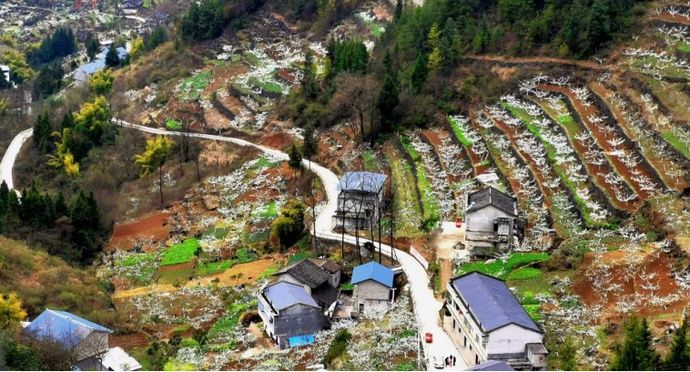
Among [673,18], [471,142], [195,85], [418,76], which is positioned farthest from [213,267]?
[195,85]

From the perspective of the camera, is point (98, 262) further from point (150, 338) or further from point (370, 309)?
point (370, 309)

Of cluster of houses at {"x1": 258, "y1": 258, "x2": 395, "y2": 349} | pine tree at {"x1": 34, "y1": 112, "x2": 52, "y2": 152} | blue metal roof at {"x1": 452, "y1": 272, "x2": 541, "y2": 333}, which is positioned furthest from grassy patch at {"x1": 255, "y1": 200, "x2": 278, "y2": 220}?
pine tree at {"x1": 34, "y1": 112, "x2": 52, "y2": 152}

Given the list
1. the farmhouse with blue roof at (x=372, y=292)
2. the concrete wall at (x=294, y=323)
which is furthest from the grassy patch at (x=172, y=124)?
the concrete wall at (x=294, y=323)

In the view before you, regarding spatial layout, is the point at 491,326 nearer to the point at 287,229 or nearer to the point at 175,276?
the point at 287,229

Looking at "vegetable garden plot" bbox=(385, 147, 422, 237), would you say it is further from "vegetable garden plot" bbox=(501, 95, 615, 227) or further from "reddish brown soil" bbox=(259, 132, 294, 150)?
"reddish brown soil" bbox=(259, 132, 294, 150)

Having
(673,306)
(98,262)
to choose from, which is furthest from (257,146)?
(673,306)

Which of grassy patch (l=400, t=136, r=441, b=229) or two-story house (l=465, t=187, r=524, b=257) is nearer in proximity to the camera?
two-story house (l=465, t=187, r=524, b=257)

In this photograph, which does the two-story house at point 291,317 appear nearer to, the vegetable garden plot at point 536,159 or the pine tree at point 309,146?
the vegetable garden plot at point 536,159
